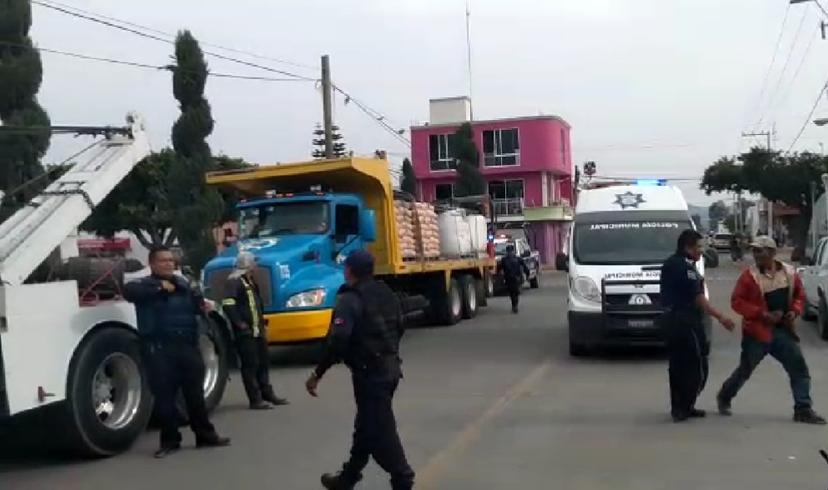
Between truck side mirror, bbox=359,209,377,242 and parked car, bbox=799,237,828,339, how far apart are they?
7.14 meters

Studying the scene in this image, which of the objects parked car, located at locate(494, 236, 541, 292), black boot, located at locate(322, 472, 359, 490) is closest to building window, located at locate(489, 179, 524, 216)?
parked car, located at locate(494, 236, 541, 292)

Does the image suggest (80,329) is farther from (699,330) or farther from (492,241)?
(492,241)

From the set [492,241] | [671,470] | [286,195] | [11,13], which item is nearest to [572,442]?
[671,470]

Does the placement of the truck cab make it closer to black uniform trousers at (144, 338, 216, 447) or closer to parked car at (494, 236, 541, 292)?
black uniform trousers at (144, 338, 216, 447)

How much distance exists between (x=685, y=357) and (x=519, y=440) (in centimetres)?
187

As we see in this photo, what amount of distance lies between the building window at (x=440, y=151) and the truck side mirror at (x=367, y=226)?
50479 mm

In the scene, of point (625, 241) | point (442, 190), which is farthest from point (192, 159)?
point (442, 190)

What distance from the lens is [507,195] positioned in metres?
67.6

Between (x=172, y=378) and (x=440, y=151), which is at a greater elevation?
(x=440, y=151)

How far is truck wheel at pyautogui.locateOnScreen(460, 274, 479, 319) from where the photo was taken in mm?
23281

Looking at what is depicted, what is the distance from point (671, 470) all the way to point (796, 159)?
60146 millimetres

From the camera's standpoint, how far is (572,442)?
9094mm

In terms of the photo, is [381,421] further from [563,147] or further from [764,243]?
[563,147]

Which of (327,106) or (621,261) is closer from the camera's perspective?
(621,261)
